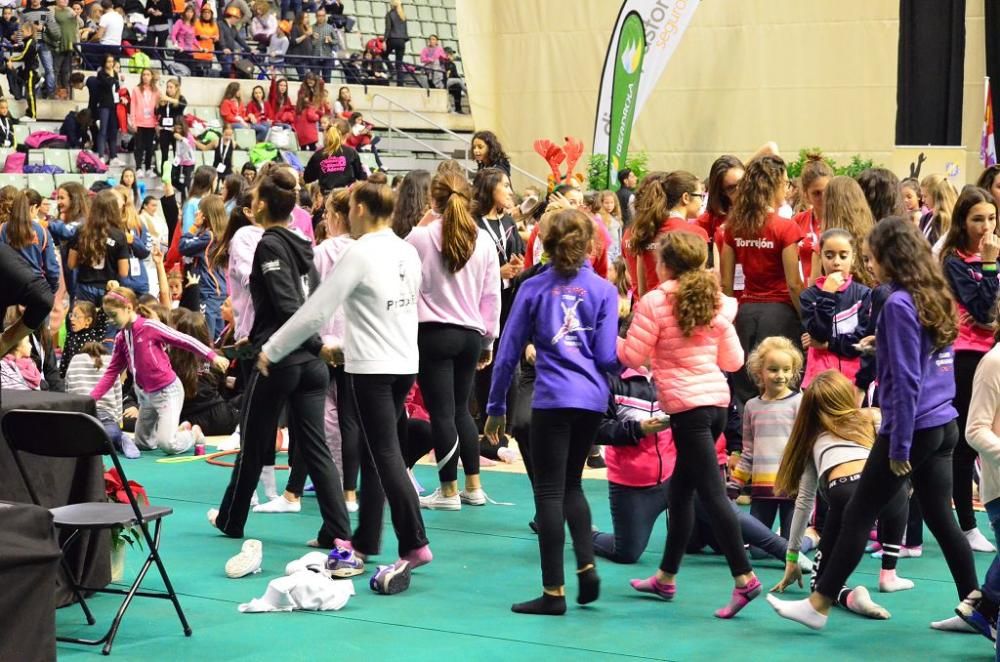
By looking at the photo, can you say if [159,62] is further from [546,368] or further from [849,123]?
[546,368]

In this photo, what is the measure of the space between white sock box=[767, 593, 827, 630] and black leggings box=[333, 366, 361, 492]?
2568 mm

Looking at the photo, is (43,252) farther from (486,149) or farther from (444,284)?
(444,284)

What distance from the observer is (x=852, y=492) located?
5531 mm

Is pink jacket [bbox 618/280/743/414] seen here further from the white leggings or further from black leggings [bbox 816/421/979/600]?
the white leggings

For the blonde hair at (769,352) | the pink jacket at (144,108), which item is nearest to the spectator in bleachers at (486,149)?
the blonde hair at (769,352)

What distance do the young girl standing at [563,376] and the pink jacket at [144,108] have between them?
14.0 metres

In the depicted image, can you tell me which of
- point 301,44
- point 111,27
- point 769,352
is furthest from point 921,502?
point 301,44

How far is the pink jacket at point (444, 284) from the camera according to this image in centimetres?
700

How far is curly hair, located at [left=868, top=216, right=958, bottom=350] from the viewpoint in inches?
194

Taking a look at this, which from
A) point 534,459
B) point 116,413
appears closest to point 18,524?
point 534,459

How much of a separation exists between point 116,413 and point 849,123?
460 inches

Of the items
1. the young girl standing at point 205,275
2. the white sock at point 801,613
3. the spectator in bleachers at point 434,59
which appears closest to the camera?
the white sock at point 801,613

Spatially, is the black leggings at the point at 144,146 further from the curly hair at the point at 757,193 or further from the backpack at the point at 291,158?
the curly hair at the point at 757,193

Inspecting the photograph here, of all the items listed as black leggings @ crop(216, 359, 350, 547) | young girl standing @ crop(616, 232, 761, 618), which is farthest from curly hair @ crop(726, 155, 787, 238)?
black leggings @ crop(216, 359, 350, 547)
